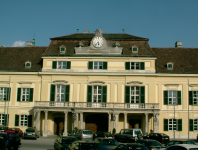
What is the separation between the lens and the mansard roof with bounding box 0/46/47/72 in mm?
43688

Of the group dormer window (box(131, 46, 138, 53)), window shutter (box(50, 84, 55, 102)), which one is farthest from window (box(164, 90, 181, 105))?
window shutter (box(50, 84, 55, 102))

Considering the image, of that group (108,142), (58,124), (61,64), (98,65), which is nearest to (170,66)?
(98,65)

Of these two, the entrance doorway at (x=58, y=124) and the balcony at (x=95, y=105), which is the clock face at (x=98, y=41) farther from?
the entrance doorway at (x=58, y=124)

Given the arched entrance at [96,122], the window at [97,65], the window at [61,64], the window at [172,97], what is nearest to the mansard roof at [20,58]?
the window at [61,64]

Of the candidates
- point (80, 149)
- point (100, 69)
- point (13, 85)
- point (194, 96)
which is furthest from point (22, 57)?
point (80, 149)

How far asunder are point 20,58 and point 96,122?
15.9 meters

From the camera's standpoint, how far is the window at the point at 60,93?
1633 inches

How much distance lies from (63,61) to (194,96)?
20101 millimetres

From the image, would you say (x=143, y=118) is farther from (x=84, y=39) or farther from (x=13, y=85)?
(x=13, y=85)

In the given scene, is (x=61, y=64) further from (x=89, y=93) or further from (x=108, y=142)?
(x=108, y=142)

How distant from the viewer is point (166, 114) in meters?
41.4

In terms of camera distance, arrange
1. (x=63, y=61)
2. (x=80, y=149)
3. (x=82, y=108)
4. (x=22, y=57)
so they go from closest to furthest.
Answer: (x=80, y=149), (x=82, y=108), (x=63, y=61), (x=22, y=57)

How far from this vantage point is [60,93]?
4188 cm

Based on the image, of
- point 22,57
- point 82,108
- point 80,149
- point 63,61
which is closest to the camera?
point 80,149
